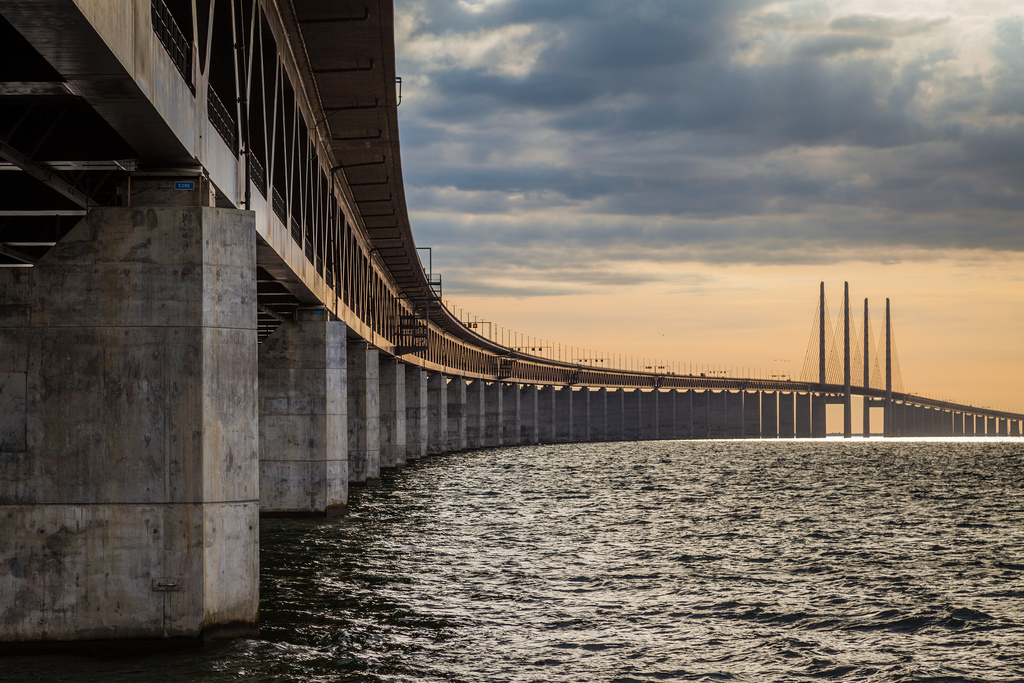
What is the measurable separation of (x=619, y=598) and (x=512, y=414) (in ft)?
423

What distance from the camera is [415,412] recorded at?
250 feet

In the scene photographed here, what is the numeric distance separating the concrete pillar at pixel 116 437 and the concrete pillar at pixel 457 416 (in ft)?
287

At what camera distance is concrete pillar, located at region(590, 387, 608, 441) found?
190 metres

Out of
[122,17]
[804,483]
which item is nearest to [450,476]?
[804,483]

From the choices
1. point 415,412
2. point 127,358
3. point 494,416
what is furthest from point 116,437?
point 494,416

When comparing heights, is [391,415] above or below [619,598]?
above

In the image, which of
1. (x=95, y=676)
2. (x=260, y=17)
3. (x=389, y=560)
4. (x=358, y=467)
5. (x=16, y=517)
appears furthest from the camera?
(x=358, y=467)

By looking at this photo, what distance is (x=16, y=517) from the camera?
13.8m

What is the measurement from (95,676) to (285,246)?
47.7ft

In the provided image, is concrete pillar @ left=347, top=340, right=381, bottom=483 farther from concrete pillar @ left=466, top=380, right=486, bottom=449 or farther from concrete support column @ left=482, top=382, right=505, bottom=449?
concrete support column @ left=482, top=382, right=505, bottom=449

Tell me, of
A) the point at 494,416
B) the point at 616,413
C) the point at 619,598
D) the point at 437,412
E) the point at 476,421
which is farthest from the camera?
the point at 616,413

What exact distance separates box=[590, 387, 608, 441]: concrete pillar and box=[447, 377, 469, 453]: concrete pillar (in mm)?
86569

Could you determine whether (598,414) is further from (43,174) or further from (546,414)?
(43,174)

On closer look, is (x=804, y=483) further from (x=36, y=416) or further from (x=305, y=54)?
(x=36, y=416)
